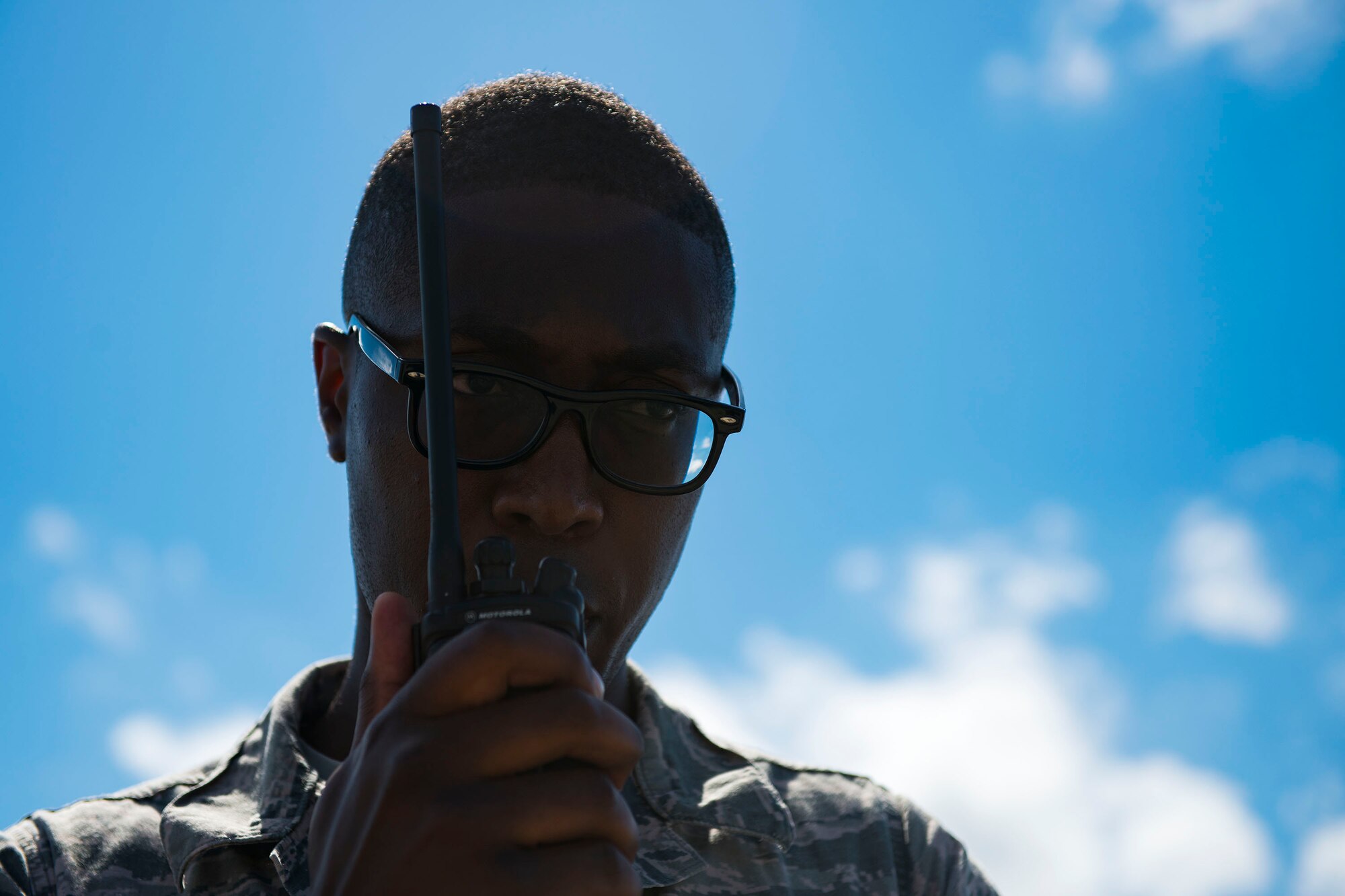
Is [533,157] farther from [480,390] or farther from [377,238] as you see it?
[480,390]

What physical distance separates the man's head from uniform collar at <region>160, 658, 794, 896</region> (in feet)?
1.73

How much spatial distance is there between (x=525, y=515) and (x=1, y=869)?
70.7 inches

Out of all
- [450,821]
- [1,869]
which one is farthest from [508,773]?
[1,869]

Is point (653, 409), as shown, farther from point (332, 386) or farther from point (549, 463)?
point (332, 386)

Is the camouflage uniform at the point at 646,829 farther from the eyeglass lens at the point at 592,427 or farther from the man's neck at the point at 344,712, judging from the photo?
the eyeglass lens at the point at 592,427

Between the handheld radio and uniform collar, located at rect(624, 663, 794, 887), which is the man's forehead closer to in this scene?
the handheld radio

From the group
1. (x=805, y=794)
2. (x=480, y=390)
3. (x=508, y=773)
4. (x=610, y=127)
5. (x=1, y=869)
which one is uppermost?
Result: (x=610, y=127)

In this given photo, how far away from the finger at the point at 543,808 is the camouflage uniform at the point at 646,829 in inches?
74.7

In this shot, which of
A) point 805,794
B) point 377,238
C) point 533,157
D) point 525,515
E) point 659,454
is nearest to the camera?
point 525,515

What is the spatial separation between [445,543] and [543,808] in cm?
50

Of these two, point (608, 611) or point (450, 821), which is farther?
point (608, 611)

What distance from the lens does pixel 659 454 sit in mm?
3467

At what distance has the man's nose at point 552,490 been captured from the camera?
316 cm

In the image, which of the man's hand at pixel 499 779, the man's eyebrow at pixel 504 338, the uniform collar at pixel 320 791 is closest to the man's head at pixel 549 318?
the man's eyebrow at pixel 504 338
